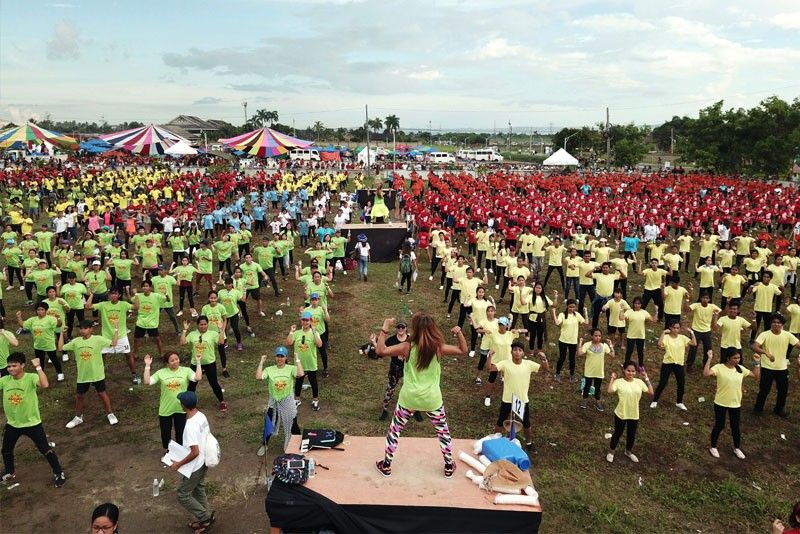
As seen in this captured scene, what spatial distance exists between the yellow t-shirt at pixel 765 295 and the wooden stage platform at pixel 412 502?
8.55m

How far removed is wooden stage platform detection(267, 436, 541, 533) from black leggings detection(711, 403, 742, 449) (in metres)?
3.88

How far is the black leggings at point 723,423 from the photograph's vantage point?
24.4 feet

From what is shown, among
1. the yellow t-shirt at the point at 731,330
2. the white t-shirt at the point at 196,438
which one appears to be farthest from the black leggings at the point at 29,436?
the yellow t-shirt at the point at 731,330

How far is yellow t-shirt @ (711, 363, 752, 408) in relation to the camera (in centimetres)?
728

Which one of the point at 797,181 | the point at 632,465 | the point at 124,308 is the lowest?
the point at 632,465

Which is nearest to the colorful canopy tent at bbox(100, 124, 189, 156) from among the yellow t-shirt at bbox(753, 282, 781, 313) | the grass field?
the grass field

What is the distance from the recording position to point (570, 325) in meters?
9.24

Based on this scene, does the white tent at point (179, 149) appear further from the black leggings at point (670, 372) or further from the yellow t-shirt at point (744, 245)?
the yellow t-shirt at point (744, 245)

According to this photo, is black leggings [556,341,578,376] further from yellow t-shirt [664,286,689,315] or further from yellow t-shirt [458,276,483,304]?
yellow t-shirt [664,286,689,315]

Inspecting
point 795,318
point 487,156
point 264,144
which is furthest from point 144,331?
point 487,156

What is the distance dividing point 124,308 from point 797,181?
4692 cm

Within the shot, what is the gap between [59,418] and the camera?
27.5 feet

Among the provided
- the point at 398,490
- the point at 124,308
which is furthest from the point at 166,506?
the point at 124,308

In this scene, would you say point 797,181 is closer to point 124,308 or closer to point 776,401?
point 776,401
